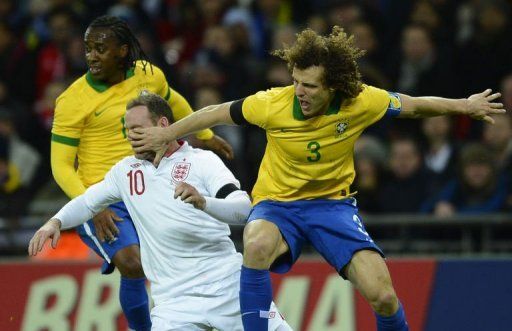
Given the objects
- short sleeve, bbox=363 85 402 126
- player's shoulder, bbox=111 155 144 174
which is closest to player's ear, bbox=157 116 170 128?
player's shoulder, bbox=111 155 144 174

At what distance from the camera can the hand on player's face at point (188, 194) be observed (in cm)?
673

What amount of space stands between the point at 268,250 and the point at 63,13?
22.6 ft

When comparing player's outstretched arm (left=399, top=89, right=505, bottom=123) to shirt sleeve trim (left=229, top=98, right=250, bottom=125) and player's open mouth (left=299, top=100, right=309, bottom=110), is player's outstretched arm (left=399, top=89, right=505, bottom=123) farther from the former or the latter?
shirt sleeve trim (left=229, top=98, right=250, bottom=125)

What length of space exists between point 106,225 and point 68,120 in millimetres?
714

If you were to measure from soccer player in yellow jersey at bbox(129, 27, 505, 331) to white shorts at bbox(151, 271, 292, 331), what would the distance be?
141mm

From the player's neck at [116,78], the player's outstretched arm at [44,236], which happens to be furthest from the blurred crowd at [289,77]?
the player's outstretched arm at [44,236]

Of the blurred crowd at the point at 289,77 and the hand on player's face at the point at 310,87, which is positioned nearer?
the hand on player's face at the point at 310,87

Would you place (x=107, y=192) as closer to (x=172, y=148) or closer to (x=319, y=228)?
(x=172, y=148)

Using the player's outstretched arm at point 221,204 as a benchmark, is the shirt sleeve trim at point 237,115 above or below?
above

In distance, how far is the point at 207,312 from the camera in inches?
285

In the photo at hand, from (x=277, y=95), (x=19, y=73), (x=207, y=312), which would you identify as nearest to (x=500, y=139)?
(x=277, y=95)

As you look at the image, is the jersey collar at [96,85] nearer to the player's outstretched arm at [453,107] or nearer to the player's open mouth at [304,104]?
the player's open mouth at [304,104]

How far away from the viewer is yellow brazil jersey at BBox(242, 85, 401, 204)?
7516 mm

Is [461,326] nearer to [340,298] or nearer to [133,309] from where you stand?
[340,298]
